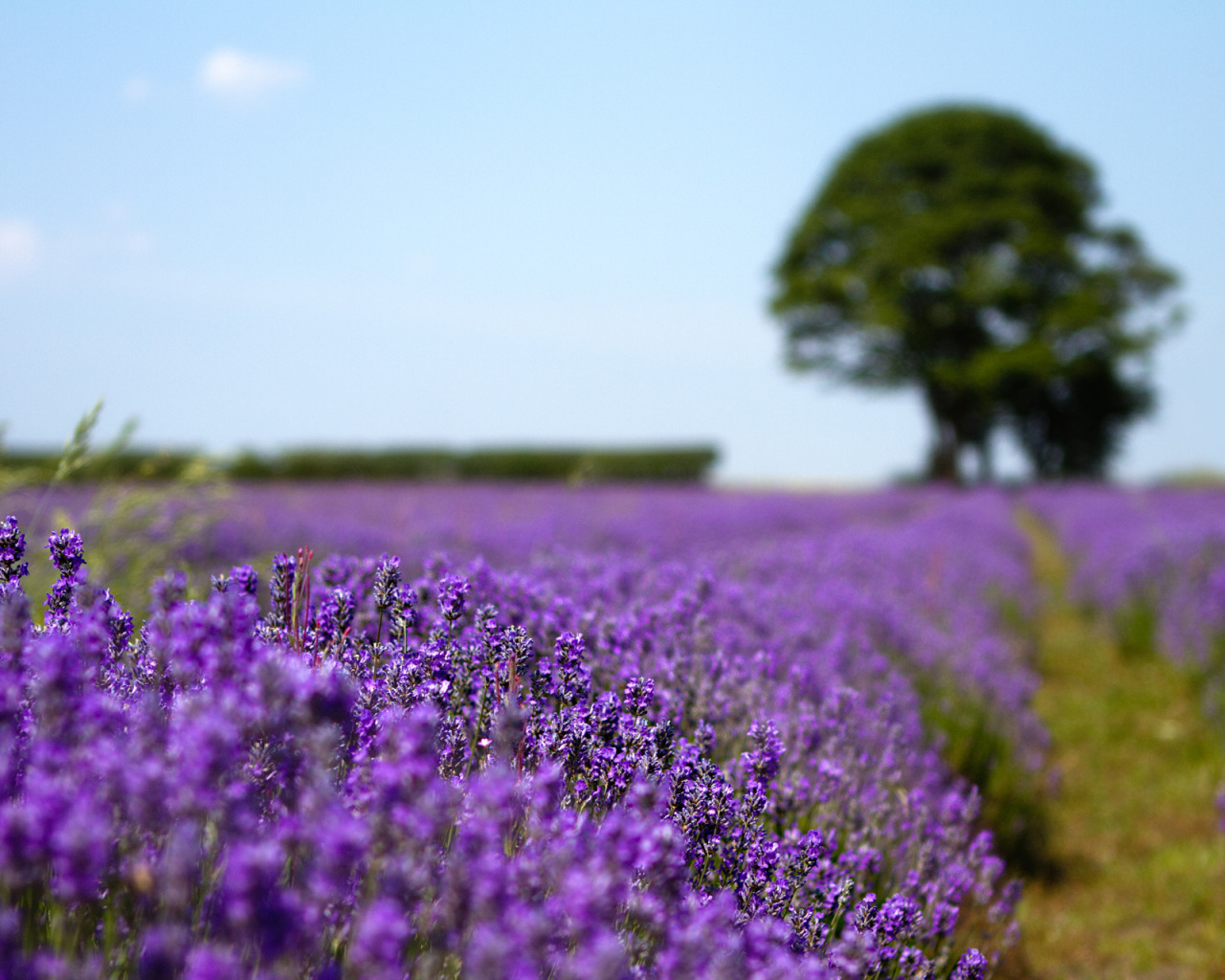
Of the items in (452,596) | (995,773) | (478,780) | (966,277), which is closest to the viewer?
(478,780)

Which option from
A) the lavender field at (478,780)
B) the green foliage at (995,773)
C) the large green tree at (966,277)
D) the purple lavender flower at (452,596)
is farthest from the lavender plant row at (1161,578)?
the large green tree at (966,277)

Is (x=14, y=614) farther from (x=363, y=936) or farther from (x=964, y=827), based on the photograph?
(x=964, y=827)

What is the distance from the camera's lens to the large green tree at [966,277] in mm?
25281

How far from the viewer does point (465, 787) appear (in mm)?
1960

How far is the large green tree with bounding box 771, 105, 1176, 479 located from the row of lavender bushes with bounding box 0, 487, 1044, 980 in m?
23.1

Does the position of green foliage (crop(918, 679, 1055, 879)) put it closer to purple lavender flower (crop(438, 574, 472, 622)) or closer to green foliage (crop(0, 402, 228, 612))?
purple lavender flower (crop(438, 574, 472, 622))

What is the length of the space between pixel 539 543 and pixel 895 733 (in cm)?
281

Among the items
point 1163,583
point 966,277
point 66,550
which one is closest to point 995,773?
point 66,550

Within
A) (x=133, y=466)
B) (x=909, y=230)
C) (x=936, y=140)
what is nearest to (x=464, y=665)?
(x=133, y=466)

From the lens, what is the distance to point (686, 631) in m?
3.18

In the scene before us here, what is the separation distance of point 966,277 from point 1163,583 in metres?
18.9

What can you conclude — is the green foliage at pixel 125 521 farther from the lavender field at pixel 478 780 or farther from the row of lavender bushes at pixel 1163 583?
the row of lavender bushes at pixel 1163 583

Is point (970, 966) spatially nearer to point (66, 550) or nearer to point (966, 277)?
point (66, 550)

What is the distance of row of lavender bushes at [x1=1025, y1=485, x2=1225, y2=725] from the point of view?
6.92m
